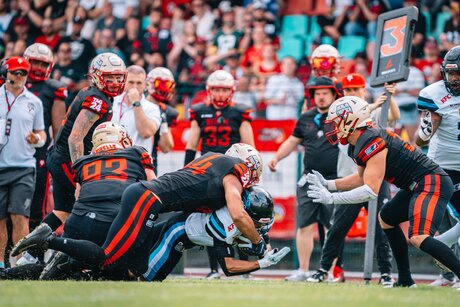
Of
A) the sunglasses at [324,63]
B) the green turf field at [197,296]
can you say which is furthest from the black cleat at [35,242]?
the sunglasses at [324,63]

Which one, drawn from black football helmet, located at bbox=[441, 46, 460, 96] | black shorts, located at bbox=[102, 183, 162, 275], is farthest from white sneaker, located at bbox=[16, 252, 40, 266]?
black football helmet, located at bbox=[441, 46, 460, 96]

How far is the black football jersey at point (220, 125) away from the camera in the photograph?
38.0 ft

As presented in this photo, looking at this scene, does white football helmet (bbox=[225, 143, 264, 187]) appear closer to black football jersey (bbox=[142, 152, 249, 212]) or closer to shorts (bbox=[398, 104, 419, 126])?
black football jersey (bbox=[142, 152, 249, 212])

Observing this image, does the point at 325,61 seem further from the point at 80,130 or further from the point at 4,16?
the point at 4,16

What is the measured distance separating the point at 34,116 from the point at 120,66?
1469mm

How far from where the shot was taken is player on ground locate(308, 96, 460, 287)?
8.19 metres

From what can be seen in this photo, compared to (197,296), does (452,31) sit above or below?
above

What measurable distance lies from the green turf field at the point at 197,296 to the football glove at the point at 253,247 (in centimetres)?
75

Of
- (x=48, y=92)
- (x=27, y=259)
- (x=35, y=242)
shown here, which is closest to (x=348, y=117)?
(x=35, y=242)

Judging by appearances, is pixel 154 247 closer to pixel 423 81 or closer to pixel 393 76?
pixel 393 76

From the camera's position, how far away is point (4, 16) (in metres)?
19.0

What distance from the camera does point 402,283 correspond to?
8.97 m

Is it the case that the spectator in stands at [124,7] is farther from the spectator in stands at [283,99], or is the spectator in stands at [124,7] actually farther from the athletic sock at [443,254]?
the athletic sock at [443,254]

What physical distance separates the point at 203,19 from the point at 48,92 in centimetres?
704
